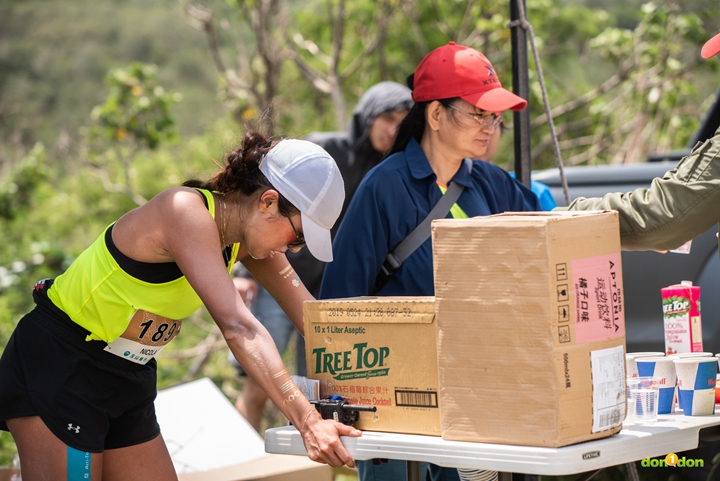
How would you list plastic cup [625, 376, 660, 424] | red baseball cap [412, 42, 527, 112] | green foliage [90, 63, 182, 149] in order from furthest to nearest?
green foliage [90, 63, 182, 149] < red baseball cap [412, 42, 527, 112] < plastic cup [625, 376, 660, 424]

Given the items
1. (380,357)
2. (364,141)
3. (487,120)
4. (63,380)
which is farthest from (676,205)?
(364,141)

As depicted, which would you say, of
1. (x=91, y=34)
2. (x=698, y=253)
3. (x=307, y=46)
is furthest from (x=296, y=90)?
(x=91, y=34)

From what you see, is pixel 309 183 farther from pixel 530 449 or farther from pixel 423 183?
pixel 530 449

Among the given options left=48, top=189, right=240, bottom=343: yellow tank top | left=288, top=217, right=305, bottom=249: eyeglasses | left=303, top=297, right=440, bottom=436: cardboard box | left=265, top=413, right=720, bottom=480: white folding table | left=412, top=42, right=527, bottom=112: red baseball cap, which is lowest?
left=265, top=413, right=720, bottom=480: white folding table

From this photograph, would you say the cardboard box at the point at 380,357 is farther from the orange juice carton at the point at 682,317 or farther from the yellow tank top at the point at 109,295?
the orange juice carton at the point at 682,317

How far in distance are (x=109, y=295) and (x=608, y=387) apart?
124 cm

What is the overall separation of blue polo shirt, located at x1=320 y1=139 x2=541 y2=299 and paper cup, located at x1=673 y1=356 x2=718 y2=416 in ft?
2.44

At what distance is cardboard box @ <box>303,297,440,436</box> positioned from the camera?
1876mm

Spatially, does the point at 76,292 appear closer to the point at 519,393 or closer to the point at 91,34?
the point at 519,393

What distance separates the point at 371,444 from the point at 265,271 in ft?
2.41

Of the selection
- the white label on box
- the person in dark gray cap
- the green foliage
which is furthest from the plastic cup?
the green foliage

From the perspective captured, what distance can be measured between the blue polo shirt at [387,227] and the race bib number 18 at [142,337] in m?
0.52

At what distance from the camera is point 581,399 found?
5.57ft

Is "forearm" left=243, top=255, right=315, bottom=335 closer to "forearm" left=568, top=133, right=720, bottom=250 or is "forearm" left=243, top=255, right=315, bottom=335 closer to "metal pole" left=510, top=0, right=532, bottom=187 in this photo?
"forearm" left=568, top=133, right=720, bottom=250
